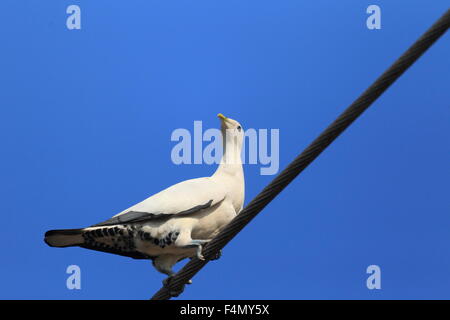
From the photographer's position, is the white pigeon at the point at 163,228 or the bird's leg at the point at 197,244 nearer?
the bird's leg at the point at 197,244

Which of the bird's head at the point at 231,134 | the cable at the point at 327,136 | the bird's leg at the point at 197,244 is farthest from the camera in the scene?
the bird's head at the point at 231,134

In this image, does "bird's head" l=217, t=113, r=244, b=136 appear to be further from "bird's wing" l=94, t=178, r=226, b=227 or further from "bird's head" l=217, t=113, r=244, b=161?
"bird's wing" l=94, t=178, r=226, b=227

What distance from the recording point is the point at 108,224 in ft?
25.3

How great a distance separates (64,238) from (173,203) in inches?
34.7

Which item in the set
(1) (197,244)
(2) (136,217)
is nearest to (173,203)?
(2) (136,217)

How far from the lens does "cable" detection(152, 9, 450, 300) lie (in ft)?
19.5

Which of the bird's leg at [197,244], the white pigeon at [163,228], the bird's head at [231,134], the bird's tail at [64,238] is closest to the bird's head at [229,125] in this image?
the bird's head at [231,134]

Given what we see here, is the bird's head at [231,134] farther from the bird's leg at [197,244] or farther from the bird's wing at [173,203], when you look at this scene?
the bird's leg at [197,244]

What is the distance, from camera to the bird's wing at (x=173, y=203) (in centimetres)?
770

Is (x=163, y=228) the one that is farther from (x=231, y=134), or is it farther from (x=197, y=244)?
(x=231, y=134)
